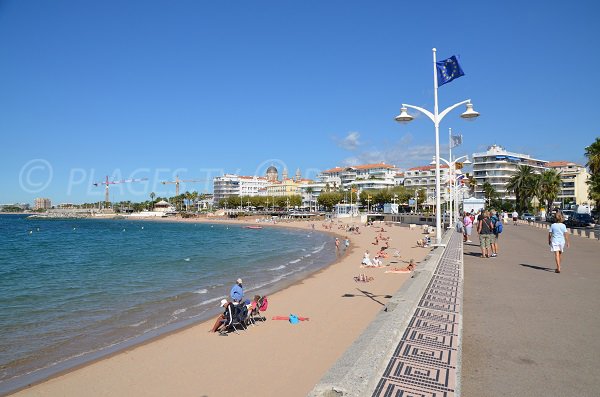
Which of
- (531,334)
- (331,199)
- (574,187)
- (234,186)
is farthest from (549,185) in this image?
(234,186)

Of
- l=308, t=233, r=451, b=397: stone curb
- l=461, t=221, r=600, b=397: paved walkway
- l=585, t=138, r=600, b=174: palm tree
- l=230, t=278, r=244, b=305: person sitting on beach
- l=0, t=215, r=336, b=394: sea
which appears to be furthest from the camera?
l=585, t=138, r=600, b=174: palm tree

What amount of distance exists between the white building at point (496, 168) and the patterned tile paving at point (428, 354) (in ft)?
349

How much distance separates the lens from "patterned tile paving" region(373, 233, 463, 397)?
4004 mm

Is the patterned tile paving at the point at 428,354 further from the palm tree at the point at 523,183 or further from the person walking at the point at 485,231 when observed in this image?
the palm tree at the point at 523,183

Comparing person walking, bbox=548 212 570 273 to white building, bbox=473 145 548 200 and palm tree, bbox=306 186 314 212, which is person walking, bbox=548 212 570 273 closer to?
white building, bbox=473 145 548 200

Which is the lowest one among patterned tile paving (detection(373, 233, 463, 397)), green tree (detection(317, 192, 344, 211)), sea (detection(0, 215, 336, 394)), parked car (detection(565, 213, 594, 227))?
sea (detection(0, 215, 336, 394))

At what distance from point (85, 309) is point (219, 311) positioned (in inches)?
185

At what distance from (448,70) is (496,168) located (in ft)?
332

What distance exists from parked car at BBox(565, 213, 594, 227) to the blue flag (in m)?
36.8

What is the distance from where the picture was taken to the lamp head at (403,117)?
568 inches

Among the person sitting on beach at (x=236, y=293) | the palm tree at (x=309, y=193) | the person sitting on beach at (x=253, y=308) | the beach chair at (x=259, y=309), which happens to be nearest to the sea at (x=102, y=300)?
the beach chair at (x=259, y=309)

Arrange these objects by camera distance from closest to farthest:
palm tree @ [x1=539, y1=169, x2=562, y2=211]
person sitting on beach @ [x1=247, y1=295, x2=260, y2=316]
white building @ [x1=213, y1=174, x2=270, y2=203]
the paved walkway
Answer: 1. the paved walkway
2. person sitting on beach @ [x1=247, y1=295, x2=260, y2=316]
3. palm tree @ [x1=539, y1=169, x2=562, y2=211]
4. white building @ [x1=213, y1=174, x2=270, y2=203]

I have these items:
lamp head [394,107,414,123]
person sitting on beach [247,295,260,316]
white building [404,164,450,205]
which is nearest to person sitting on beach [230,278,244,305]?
person sitting on beach [247,295,260,316]

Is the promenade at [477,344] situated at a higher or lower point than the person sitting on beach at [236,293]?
higher
